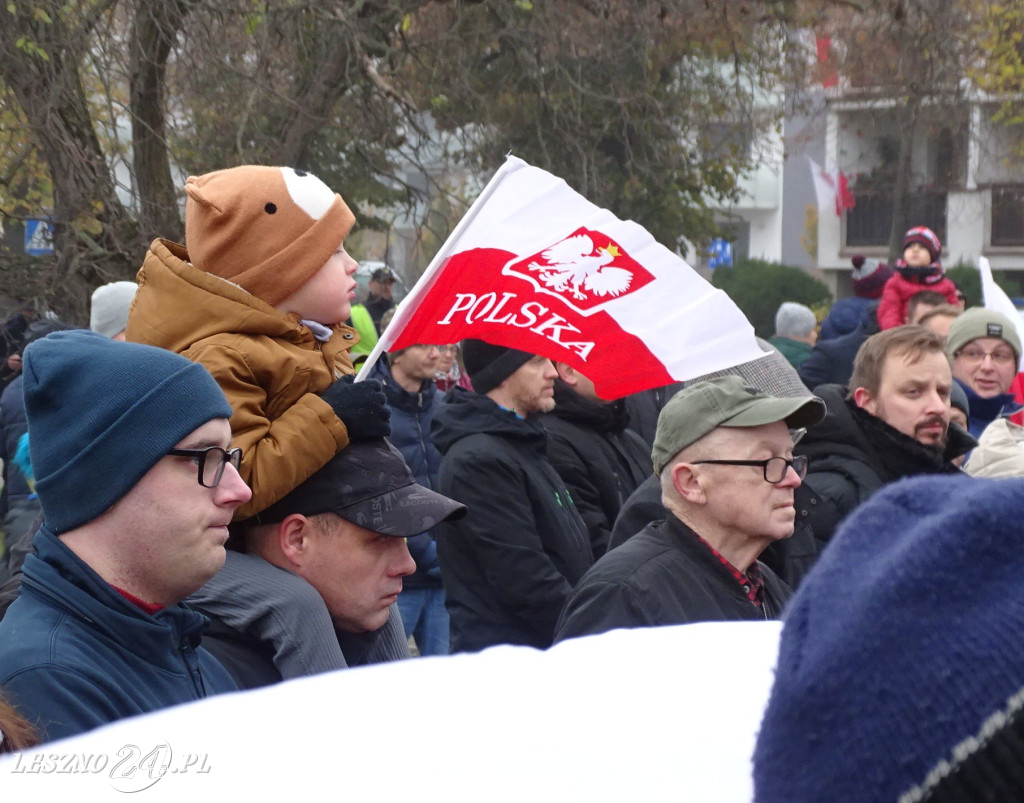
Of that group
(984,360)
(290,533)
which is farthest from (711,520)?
(984,360)

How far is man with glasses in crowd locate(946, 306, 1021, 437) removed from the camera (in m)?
5.85

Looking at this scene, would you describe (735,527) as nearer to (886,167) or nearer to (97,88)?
(97,88)

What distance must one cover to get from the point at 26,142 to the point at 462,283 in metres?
4.37

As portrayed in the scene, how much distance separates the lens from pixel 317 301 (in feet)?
9.05

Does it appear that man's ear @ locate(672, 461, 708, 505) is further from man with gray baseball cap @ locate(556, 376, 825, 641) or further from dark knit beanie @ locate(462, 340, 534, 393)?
dark knit beanie @ locate(462, 340, 534, 393)

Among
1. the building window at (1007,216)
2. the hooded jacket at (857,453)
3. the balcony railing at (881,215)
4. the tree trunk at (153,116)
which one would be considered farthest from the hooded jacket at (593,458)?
the building window at (1007,216)

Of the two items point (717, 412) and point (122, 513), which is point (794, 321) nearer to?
point (717, 412)

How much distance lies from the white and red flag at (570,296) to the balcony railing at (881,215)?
2818cm

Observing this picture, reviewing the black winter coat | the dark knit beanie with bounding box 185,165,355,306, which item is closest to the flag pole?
the dark knit beanie with bounding box 185,165,355,306

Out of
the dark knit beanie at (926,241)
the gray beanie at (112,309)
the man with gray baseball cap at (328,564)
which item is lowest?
the dark knit beanie at (926,241)

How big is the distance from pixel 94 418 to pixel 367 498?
0.72 m

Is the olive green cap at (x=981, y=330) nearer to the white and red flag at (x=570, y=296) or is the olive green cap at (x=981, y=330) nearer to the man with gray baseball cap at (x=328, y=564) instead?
the white and red flag at (x=570, y=296)

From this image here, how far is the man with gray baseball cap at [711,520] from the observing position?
277 cm

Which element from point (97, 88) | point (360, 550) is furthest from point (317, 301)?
point (97, 88)
